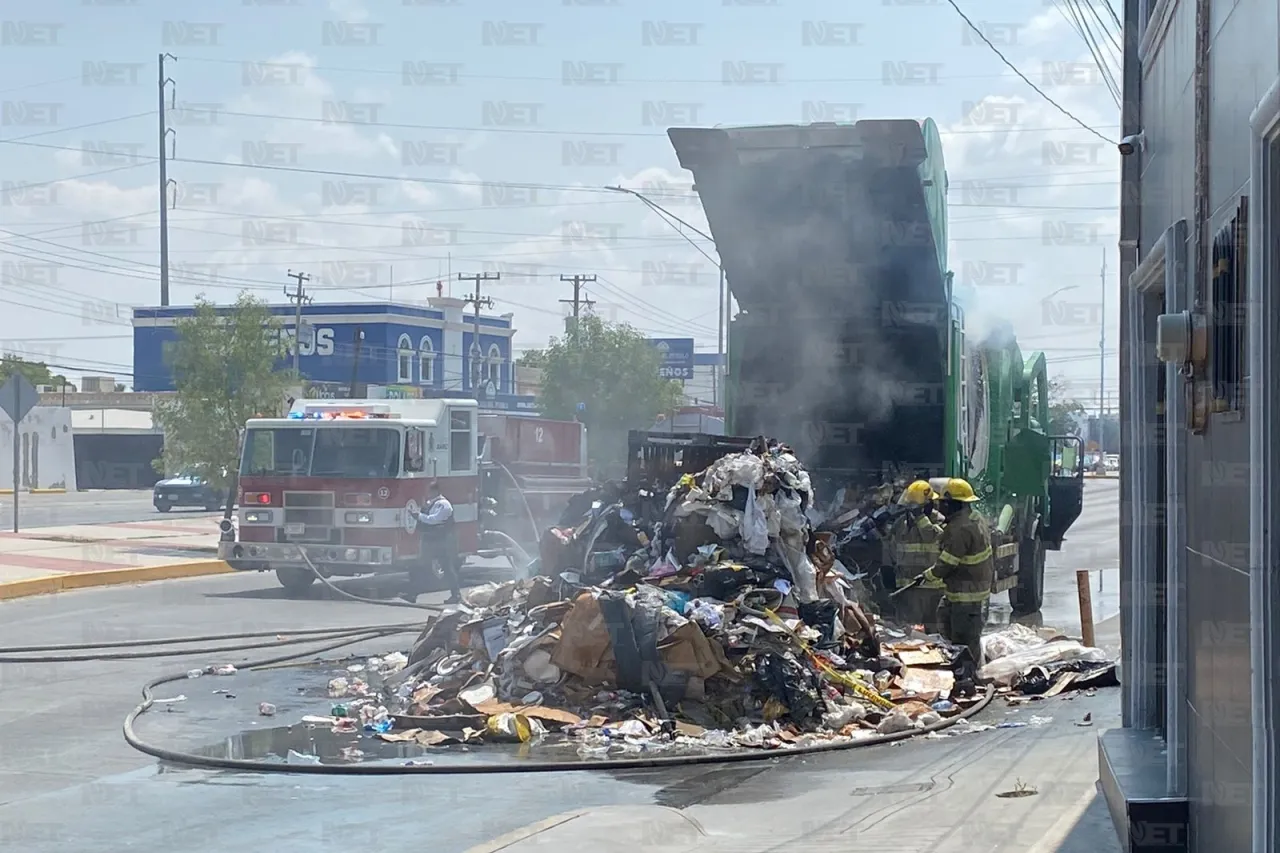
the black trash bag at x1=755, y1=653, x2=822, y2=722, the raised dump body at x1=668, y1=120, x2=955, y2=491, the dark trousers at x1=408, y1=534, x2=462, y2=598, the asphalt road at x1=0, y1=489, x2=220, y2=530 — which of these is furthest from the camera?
the asphalt road at x1=0, y1=489, x2=220, y2=530

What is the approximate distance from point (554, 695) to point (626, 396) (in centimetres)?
3898

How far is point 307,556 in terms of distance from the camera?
17828 mm

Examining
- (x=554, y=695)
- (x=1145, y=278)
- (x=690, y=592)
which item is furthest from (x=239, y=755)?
(x=1145, y=278)

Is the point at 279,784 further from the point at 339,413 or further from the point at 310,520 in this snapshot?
the point at 339,413

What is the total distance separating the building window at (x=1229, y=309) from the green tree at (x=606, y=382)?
4388cm

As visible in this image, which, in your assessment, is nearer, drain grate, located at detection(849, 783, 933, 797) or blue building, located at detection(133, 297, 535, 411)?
drain grate, located at detection(849, 783, 933, 797)

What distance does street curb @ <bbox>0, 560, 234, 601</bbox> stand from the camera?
1752 cm

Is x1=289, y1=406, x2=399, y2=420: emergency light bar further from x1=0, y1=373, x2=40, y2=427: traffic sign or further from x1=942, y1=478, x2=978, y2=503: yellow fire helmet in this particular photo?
x1=942, y1=478, x2=978, y2=503: yellow fire helmet

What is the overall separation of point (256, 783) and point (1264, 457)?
20.6 ft

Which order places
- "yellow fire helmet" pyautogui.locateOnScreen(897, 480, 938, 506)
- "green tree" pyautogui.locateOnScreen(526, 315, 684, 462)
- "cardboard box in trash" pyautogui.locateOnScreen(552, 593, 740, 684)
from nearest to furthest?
"cardboard box in trash" pyautogui.locateOnScreen(552, 593, 740, 684)
"yellow fire helmet" pyautogui.locateOnScreen(897, 480, 938, 506)
"green tree" pyautogui.locateOnScreen(526, 315, 684, 462)

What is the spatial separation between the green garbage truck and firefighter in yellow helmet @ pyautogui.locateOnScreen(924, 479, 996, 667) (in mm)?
1995

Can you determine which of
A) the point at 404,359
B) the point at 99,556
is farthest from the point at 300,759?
the point at 404,359

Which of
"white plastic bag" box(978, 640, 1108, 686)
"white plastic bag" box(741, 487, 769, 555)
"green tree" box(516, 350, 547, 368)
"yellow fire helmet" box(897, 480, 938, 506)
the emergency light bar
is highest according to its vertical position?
"green tree" box(516, 350, 547, 368)

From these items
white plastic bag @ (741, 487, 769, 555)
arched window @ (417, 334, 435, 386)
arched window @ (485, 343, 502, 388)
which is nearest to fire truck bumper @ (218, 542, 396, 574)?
white plastic bag @ (741, 487, 769, 555)
